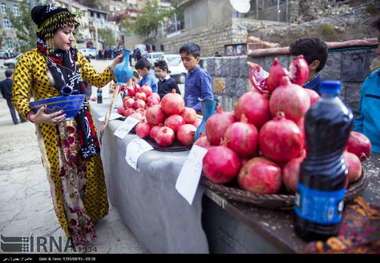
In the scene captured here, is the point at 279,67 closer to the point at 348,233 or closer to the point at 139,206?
the point at 348,233

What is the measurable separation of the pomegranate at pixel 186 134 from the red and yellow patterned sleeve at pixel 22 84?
1.06 meters

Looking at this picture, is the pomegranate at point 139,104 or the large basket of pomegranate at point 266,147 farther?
the pomegranate at point 139,104

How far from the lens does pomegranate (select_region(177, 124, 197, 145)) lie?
1.83m

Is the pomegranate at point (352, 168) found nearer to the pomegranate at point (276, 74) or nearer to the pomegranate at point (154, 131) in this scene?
the pomegranate at point (276, 74)

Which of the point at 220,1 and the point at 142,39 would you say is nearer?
the point at 220,1

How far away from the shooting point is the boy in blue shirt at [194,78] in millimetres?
3295

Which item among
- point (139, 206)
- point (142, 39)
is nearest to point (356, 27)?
point (139, 206)

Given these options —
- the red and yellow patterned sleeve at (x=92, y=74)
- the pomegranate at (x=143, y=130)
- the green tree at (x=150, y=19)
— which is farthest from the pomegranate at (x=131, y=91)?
the green tree at (x=150, y=19)

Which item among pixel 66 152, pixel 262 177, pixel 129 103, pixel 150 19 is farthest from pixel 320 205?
pixel 150 19

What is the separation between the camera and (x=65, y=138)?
87.1 inches

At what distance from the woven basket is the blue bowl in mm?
1362

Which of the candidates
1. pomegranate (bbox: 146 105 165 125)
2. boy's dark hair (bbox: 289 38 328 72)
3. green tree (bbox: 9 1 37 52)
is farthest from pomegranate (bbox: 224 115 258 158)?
green tree (bbox: 9 1 37 52)
